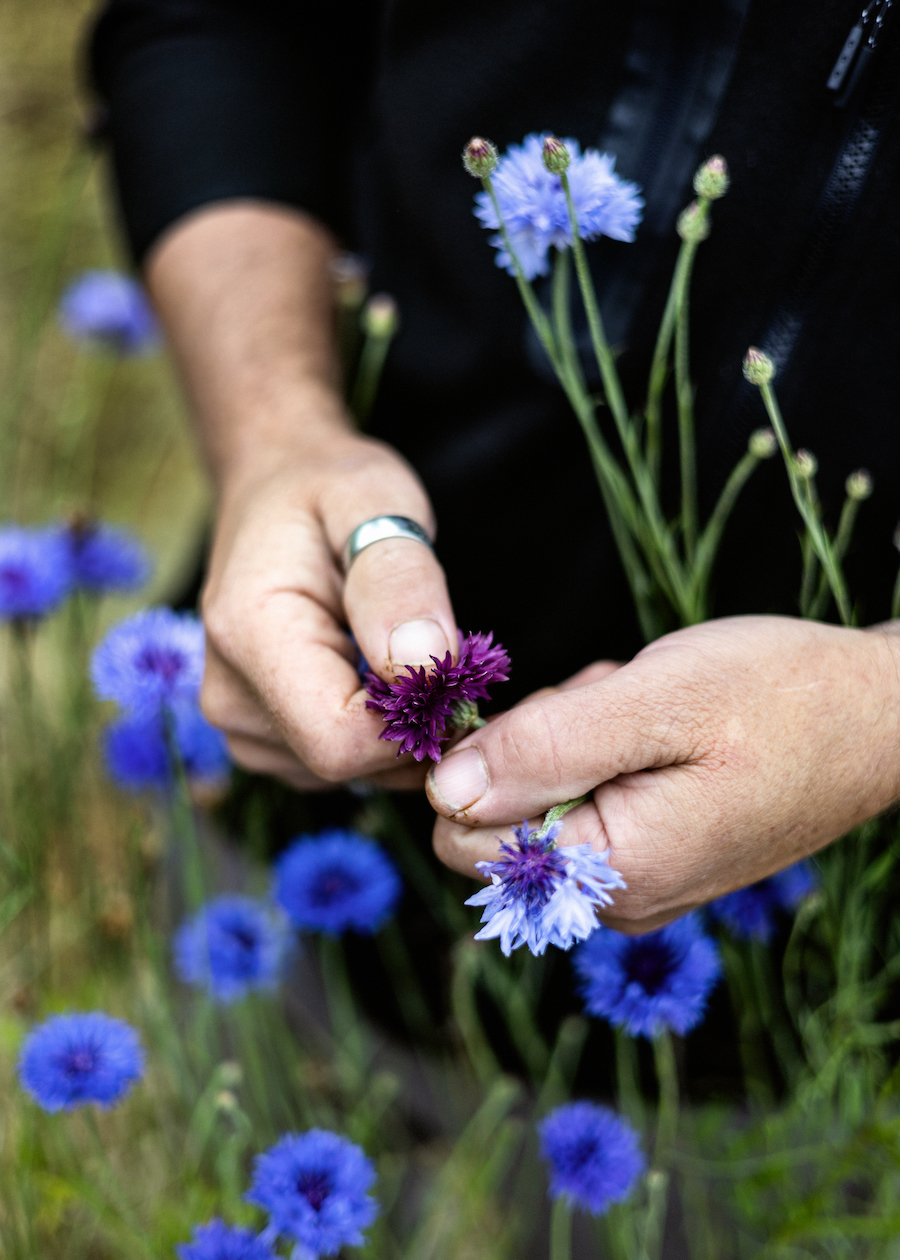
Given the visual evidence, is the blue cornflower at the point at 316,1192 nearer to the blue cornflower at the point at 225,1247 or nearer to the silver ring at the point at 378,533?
the blue cornflower at the point at 225,1247

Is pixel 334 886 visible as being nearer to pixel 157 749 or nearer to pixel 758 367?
pixel 157 749

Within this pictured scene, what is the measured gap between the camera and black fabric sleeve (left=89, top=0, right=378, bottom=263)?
0.57 meters

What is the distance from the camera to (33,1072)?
1.22 feet

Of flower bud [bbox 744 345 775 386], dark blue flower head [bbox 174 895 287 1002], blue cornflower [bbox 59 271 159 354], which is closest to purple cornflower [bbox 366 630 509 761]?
flower bud [bbox 744 345 775 386]

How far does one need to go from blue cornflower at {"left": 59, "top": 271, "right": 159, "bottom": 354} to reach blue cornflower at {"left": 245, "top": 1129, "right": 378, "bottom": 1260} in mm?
765

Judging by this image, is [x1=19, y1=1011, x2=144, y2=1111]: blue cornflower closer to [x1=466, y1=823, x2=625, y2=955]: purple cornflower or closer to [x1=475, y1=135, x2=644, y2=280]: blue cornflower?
[x1=466, y1=823, x2=625, y2=955]: purple cornflower

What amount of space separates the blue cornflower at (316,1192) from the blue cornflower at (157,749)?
0.76 feet

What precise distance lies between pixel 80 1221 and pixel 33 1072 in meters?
0.19

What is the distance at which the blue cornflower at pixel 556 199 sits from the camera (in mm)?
309

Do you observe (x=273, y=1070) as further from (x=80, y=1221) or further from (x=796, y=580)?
(x=796, y=580)

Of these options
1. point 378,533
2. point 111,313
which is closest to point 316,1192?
point 378,533

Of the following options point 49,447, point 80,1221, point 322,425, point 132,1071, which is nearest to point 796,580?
point 322,425

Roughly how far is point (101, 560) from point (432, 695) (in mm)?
365

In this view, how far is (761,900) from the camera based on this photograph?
42cm
